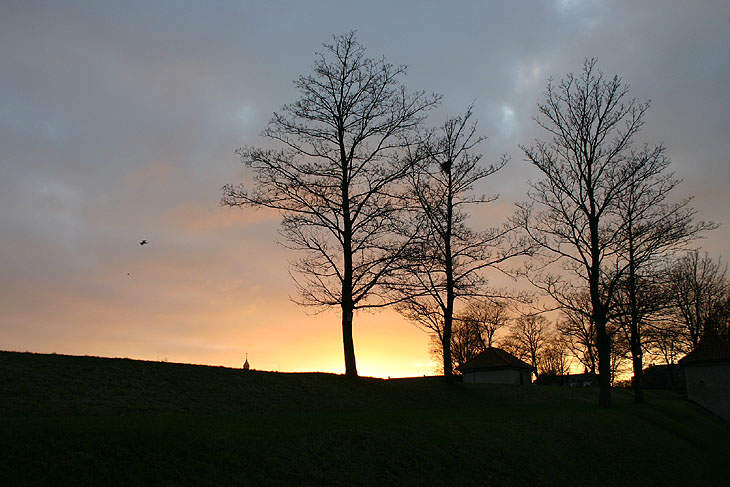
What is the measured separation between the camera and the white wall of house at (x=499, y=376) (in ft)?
177

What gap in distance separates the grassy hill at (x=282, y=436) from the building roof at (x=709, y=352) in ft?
87.4

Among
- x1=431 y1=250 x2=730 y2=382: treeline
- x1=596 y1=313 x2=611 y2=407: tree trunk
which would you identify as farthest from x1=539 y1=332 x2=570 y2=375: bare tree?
x1=596 y1=313 x2=611 y2=407: tree trunk

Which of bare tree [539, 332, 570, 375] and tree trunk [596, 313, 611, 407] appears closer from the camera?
tree trunk [596, 313, 611, 407]

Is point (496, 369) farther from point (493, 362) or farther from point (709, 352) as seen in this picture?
point (709, 352)

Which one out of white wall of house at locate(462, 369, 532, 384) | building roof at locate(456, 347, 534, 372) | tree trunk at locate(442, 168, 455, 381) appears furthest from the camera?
building roof at locate(456, 347, 534, 372)

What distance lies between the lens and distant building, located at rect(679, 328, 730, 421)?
46.8 meters

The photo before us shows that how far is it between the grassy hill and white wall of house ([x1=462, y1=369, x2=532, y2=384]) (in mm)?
29293

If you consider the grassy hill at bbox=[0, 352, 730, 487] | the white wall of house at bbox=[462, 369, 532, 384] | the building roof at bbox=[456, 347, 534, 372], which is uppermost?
the building roof at bbox=[456, 347, 534, 372]

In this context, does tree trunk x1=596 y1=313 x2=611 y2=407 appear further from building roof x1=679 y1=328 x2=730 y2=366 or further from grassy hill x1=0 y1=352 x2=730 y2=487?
building roof x1=679 y1=328 x2=730 y2=366

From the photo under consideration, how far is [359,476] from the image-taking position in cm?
1014

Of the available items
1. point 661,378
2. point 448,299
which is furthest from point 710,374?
point 661,378

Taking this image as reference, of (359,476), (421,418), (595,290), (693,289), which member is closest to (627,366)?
(693,289)

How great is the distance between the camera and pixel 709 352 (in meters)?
48.0

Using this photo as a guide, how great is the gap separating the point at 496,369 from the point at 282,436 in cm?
4669
